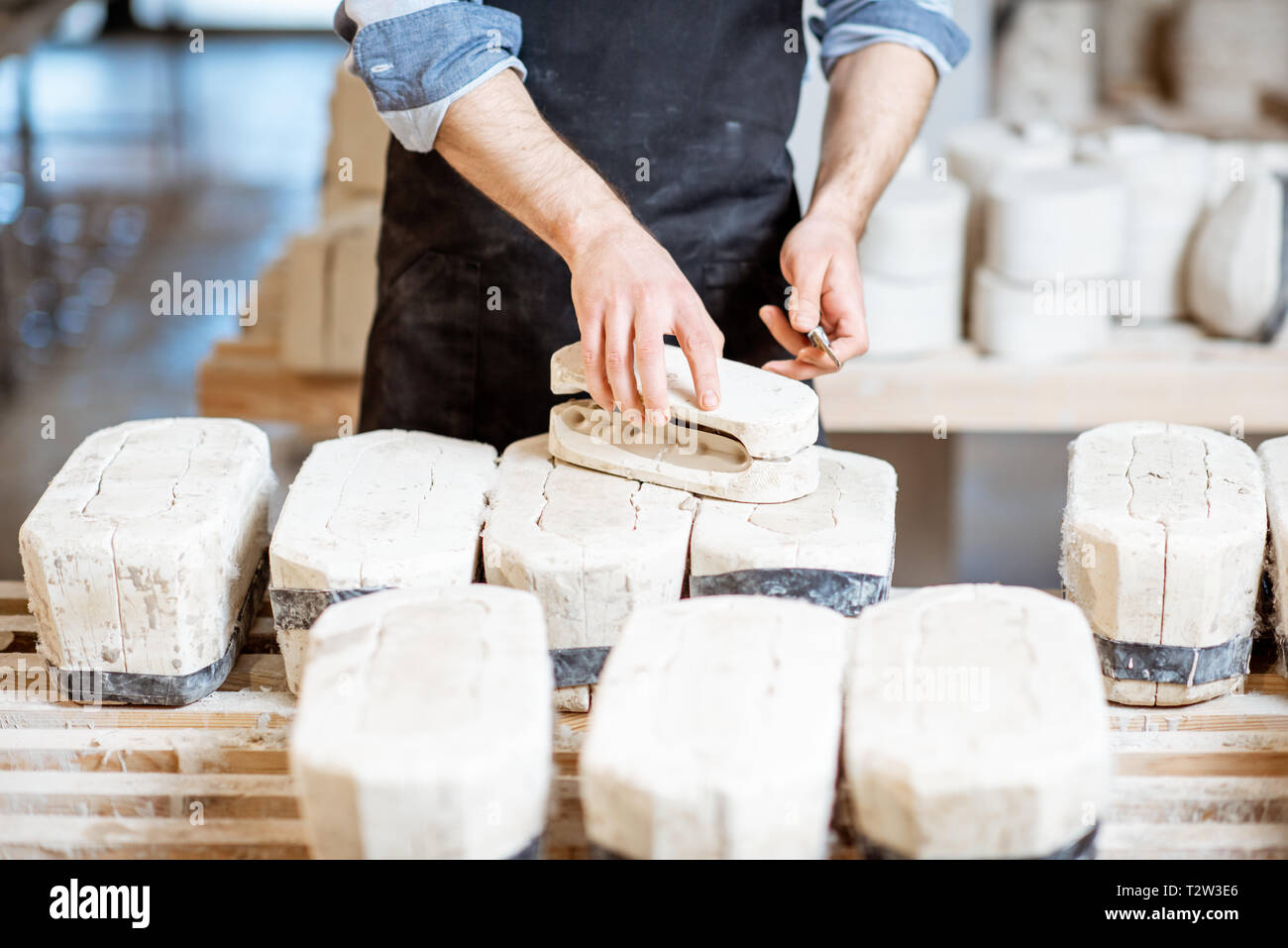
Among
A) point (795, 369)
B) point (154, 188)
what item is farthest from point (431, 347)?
point (154, 188)

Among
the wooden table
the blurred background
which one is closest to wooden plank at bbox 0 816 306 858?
the wooden table

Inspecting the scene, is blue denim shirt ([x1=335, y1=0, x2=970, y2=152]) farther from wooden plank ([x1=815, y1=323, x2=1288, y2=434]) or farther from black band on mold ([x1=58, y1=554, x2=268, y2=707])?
wooden plank ([x1=815, y1=323, x2=1288, y2=434])

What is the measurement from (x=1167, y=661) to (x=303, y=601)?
88 cm

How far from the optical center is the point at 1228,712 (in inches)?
54.3

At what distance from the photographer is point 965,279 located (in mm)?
2891

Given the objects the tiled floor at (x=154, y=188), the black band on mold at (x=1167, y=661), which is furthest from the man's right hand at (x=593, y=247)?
the tiled floor at (x=154, y=188)

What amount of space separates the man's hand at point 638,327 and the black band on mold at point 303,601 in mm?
335

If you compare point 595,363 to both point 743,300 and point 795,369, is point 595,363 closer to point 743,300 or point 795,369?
point 795,369

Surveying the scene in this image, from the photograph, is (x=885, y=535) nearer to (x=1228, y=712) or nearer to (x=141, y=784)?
(x=1228, y=712)

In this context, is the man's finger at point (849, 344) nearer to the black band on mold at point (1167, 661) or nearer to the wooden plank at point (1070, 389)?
the black band on mold at point (1167, 661)

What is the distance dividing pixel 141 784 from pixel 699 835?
2.03 feet

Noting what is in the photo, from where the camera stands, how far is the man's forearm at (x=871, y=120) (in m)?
1.83

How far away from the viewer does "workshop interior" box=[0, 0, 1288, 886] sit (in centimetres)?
103
